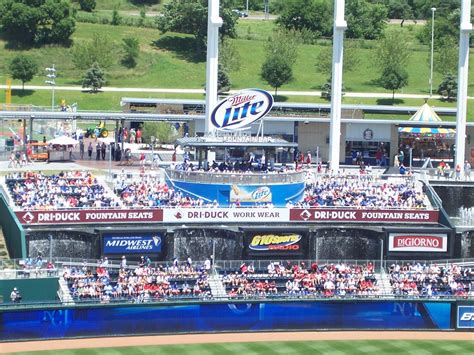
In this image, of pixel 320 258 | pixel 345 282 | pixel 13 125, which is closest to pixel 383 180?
pixel 320 258

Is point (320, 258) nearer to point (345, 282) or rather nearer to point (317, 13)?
point (345, 282)

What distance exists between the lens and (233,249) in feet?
162

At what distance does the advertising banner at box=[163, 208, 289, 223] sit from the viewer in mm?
49625

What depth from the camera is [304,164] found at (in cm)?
6269

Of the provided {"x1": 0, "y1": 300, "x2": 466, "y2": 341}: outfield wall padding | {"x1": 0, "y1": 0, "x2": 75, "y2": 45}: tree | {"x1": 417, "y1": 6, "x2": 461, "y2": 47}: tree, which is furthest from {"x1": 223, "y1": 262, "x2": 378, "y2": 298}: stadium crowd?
{"x1": 417, "y1": 6, "x2": 461, "y2": 47}: tree

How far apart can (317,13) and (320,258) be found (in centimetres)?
6229

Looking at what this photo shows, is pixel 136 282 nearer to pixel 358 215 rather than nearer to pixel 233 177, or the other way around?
pixel 233 177

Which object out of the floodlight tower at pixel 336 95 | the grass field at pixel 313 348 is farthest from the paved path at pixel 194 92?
the grass field at pixel 313 348

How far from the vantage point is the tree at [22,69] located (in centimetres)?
8675

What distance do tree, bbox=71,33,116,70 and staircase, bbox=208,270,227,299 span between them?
1900 inches

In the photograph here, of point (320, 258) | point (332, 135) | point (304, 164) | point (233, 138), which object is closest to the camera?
point (320, 258)

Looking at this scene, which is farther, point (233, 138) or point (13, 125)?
point (13, 125)

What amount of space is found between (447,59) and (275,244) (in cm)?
4720

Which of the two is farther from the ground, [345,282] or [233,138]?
[233,138]
